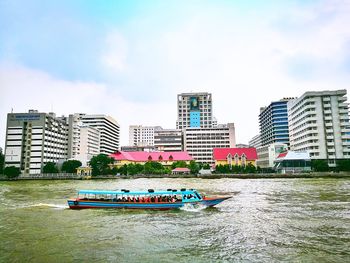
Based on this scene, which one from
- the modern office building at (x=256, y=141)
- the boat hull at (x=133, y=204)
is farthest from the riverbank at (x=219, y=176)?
the modern office building at (x=256, y=141)

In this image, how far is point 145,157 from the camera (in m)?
114

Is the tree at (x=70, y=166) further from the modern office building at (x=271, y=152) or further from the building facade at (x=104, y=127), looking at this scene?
the modern office building at (x=271, y=152)

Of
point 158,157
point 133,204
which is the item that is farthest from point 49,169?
point 133,204

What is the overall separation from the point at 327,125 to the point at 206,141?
62.2m

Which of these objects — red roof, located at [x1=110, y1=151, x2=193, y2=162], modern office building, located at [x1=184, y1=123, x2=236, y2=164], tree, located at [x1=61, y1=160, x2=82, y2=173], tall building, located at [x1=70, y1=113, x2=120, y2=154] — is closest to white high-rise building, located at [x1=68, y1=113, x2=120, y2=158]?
tall building, located at [x1=70, y1=113, x2=120, y2=154]

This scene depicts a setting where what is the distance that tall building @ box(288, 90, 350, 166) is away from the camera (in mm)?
80188

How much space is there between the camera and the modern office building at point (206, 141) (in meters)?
136

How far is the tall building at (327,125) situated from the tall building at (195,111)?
77255 millimetres

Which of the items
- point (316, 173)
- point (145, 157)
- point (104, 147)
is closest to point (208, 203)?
point (316, 173)

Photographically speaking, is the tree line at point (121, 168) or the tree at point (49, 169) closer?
the tree at point (49, 169)

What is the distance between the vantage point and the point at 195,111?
158 meters

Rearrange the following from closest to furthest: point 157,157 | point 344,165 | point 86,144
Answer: point 344,165
point 157,157
point 86,144

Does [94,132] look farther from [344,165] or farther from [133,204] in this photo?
[133,204]

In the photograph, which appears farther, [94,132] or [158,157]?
[94,132]
